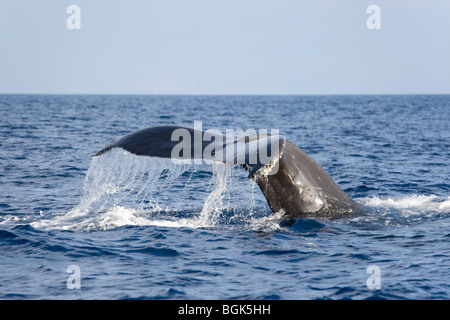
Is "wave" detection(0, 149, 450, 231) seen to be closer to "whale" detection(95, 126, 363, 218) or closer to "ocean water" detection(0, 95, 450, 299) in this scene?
"ocean water" detection(0, 95, 450, 299)

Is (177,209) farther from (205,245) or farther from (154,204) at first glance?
(205,245)

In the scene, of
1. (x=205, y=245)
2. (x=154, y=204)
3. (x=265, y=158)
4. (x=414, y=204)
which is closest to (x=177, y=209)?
(x=154, y=204)

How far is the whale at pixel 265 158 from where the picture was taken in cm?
644

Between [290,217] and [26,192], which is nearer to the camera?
[290,217]

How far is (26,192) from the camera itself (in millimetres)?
12781

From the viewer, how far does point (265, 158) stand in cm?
609

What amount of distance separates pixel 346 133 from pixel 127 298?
26748mm

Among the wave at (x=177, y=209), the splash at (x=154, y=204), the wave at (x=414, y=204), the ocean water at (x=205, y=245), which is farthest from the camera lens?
→ the wave at (x=414, y=204)

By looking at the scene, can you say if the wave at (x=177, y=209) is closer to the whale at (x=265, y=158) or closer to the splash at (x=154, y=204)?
the splash at (x=154, y=204)

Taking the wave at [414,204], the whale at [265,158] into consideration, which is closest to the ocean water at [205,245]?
the wave at [414,204]
